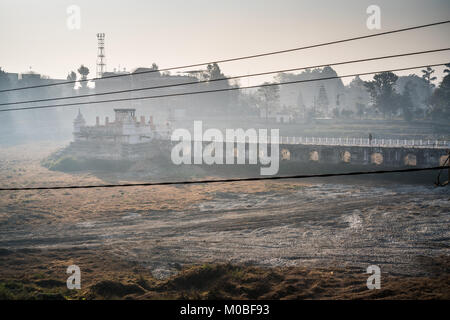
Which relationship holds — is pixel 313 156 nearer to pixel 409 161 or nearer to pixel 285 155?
pixel 285 155

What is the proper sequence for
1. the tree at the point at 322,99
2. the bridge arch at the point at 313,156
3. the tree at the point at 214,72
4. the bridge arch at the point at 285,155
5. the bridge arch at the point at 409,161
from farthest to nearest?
the tree at the point at 322,99 → the tree at the point at 214,72 → the bridge arch at the point at 285,155 → the bridge arch at the point at 313,156 → the bridge arch at the point at 409,161

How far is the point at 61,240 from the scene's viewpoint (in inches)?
1107

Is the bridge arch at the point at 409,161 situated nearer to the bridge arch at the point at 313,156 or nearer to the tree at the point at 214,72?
the bridge arch at the point at 313,156

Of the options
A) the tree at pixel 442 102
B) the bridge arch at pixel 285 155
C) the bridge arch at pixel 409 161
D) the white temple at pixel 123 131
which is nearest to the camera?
the bridge arch at pixel 409 161

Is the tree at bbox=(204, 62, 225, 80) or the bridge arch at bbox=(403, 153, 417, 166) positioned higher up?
the tree at bbox=(204, 62, 225, 80)

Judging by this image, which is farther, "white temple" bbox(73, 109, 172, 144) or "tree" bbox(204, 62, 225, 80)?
"tree" bbox(204, 62, 225, 80)

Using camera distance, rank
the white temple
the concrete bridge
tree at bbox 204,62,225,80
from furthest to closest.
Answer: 1. tree at bbox 204,62,225,80
2. the white temple
3. the concrete bridge

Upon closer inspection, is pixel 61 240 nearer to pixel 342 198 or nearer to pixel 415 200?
pixel 342 198

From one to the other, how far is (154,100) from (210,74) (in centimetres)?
1740

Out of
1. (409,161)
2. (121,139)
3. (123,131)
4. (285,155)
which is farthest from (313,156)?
(121,139)

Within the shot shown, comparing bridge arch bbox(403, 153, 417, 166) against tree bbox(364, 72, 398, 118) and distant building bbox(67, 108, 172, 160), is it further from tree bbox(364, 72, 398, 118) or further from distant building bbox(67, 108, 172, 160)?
tree bbox(364, 72, 398, 118)

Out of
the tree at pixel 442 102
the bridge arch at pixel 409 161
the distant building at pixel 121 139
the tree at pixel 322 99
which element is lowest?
the bridge arch at pixel 409 161

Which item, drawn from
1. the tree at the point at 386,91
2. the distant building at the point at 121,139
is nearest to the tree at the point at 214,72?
the tree at the point at 386,91

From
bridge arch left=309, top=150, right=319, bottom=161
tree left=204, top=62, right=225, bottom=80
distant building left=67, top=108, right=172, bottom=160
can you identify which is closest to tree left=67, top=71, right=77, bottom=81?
tree left=204, top=62, right=225, bottom=80
